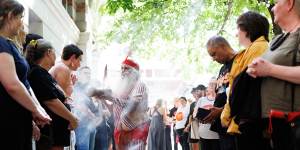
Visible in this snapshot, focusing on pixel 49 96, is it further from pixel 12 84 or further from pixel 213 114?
pixel 213 114

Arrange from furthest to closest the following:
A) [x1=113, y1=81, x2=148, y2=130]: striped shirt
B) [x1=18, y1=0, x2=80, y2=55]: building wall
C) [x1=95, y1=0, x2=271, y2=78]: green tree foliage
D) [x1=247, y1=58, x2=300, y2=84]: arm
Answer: [x1=95, y1=0, x2=271, y2=78]: green tree foliage < [x1=18, y1=0, x2=80, y2=55]: building wall < [x1=113, y1=81, x2=148, y2=130]: striped shirt < [x1=247, y1=58, x2=300, y2=84]: arm

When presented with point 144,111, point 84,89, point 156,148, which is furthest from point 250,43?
point 156,148

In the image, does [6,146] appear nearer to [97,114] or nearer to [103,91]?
[103,91]

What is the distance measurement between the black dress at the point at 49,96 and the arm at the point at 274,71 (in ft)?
8.24

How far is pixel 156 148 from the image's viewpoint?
1588 centimetres

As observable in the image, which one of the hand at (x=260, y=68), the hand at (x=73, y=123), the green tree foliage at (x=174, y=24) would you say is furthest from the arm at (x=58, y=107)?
the green tree foliage at (x=174, y=24)

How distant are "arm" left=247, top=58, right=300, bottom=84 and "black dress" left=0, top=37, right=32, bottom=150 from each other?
194 centimetres

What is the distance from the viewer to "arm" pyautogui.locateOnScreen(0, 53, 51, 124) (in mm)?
4309

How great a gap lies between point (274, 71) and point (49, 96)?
2.70 meters

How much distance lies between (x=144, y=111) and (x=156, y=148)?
25.7 feet

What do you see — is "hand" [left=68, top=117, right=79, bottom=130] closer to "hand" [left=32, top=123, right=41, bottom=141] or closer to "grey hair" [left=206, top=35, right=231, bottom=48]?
"hand" [left=32, top=123, right=41, bottom=141]

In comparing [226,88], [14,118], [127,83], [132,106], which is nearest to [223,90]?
[226,88]

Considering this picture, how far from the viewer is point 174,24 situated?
51.8 ft

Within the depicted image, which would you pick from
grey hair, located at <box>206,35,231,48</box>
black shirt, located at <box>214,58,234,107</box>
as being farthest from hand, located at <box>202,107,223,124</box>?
grey hair, located at <box>206,35,231,48</box>
